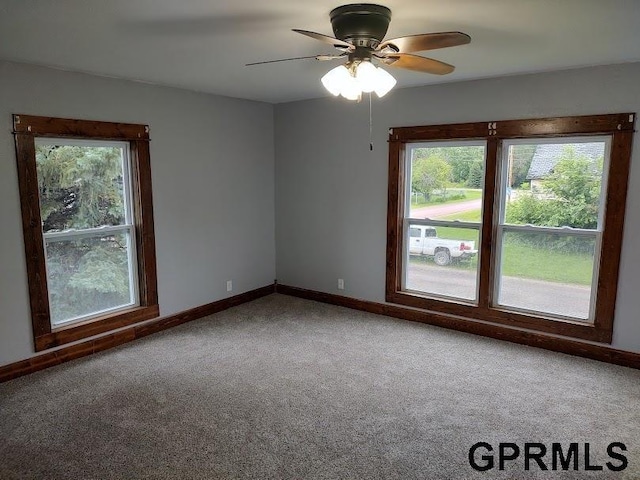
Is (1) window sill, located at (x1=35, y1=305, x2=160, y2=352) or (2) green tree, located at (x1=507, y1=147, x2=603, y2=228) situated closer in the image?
(1) window sill, located at (x1=35, y1=305, x2=160, y2=352)

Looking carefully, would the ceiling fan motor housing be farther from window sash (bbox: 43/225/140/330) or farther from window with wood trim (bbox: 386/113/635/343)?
window sash (bbox: 43/225/140/330)

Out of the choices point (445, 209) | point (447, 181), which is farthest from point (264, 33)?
point (445, 209)

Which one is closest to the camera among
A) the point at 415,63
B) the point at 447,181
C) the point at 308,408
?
the point at 415,63

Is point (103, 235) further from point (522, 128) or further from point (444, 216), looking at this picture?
point (522, 128)

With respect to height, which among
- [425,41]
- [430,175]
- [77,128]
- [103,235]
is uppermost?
[425,41]

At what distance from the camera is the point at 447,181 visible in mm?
4438

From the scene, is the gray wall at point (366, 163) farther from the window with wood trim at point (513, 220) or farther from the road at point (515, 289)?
the road at point (515, 289)

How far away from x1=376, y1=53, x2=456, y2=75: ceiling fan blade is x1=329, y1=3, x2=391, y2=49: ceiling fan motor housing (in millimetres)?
155

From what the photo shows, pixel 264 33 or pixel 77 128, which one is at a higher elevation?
pixel 264 33

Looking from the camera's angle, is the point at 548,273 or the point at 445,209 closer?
the point at 548,273

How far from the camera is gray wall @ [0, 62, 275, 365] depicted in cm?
335

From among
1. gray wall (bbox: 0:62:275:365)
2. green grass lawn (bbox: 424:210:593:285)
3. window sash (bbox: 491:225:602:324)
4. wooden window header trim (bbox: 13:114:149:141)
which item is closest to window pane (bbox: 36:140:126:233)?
wooden window header trim (bbox: 13:114:149:141)

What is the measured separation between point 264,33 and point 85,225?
241 cm

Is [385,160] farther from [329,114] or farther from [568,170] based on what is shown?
[568,170]
